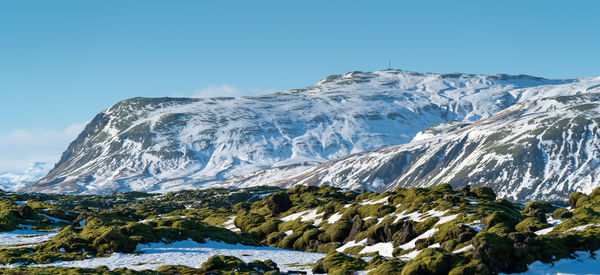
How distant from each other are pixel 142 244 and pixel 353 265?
3316 cm

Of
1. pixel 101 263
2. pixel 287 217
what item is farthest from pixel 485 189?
pixel 101 263

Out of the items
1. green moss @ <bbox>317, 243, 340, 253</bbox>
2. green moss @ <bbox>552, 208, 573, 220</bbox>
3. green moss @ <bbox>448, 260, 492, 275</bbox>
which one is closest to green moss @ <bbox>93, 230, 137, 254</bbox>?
green moss @ <bbox>317, 243, 340, 253</bbox>

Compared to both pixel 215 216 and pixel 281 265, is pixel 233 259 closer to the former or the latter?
pixel 281 265

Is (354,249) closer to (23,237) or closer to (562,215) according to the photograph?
(562,215)

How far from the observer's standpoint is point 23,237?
92.5 meters

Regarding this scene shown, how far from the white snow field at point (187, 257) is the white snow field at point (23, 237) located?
17950 millimetres

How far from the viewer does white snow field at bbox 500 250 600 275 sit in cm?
4738

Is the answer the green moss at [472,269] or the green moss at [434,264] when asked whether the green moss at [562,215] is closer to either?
the green moss at [472,269]

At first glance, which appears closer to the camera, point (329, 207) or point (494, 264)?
point (494, 264)

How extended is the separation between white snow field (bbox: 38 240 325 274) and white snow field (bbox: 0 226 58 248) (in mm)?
17950

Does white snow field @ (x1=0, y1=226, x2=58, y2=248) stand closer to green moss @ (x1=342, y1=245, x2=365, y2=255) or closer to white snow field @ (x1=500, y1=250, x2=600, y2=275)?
green moss @ (x1=342, y1=245, x2=365, y2=255)

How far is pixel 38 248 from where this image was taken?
74812mm

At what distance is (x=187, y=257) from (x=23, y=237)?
36061mm

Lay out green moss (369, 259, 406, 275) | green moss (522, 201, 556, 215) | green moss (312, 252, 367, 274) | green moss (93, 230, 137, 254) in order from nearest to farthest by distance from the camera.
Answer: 1. green moss (369, 259, 406, 275)
2. green moss (312, 252, 367, 274)
3. green moss (93, 230, 137, 254)
4. green moss (522, 201, 556, 215)
